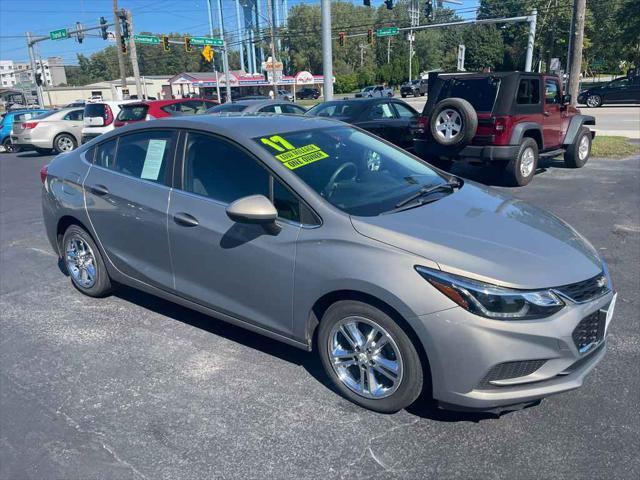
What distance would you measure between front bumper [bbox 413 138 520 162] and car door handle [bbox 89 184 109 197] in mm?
6218

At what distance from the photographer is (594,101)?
1142 inches

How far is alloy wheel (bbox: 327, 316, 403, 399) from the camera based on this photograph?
280 centimetres

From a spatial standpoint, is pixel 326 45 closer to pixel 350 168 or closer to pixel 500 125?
pixel 500 125

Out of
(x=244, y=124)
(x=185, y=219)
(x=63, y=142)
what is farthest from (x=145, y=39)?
(x=185, y=219)

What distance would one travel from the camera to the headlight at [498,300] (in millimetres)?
2508

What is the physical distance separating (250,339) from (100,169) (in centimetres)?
188

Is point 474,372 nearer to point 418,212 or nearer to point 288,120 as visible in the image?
point 418,212

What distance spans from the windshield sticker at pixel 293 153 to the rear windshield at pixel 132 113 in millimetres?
11653

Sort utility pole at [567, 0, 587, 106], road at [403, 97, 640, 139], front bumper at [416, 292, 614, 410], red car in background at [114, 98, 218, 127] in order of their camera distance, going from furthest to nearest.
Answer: road at [403, 97, 640, 139]
red car in background at [114, 98, 218, 127]
utility pole at [567, 0, 587, 106]
front bumper at [416, 292, 614, 410]

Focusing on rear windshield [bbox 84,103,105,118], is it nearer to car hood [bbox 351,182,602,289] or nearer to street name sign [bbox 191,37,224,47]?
car hood [bbox 351,182,602,289]

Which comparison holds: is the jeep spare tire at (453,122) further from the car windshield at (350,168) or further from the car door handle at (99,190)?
the car door handle at (99,190)

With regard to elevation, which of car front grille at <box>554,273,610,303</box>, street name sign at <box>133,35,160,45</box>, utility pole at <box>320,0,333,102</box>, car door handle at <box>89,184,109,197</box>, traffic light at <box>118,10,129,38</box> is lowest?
car front grille at <box>554,273,610,303</box>

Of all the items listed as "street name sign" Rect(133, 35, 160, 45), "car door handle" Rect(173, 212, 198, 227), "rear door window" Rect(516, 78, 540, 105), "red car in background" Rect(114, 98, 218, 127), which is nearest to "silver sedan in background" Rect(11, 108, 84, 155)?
"red car in background" Rect(114, 98, 218, 127)

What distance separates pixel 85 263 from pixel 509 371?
3.59 metres
